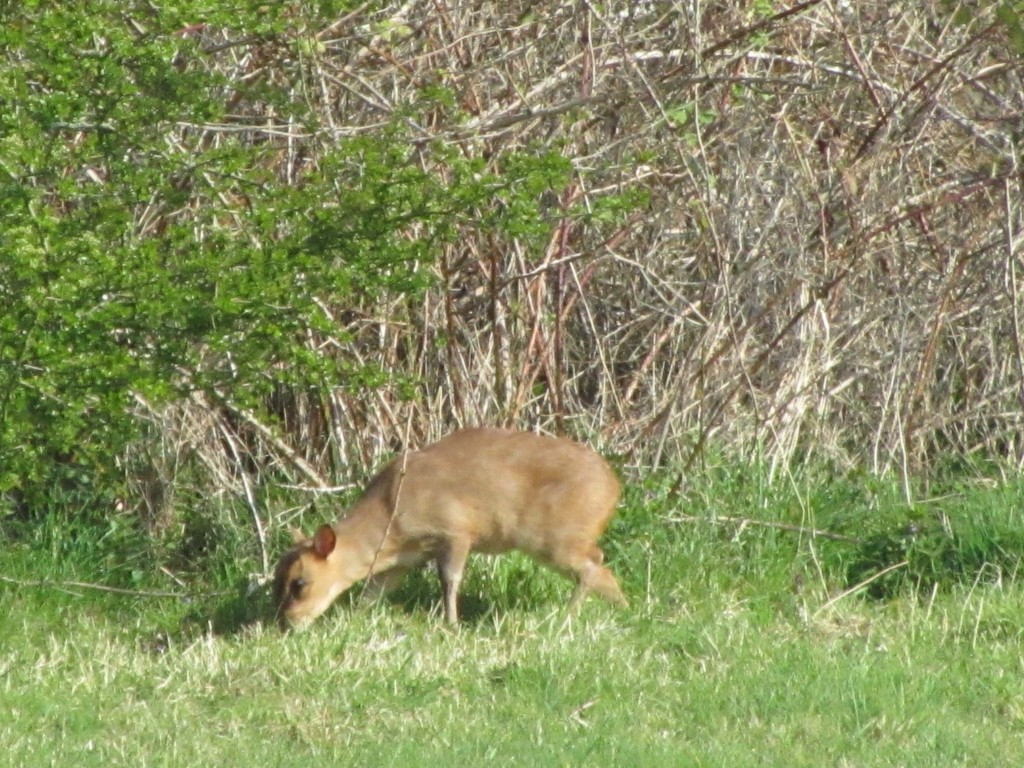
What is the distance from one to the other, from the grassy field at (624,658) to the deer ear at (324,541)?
0.32 meters

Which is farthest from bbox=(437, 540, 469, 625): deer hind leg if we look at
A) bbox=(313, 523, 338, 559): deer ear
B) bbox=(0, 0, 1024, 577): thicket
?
bbox=(0, 0, 1024, 577): thicket

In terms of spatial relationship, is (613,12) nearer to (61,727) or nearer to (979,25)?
(979,25)

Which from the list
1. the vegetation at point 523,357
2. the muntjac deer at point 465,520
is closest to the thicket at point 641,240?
the vegetation at point 523,357

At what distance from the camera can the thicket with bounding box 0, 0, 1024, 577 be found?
8.84 metres

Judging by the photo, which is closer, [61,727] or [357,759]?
[357,759]

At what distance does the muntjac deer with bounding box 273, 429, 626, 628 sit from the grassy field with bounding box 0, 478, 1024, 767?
180 millimetres

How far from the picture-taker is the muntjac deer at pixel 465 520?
7863 mm

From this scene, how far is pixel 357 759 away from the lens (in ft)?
18.9

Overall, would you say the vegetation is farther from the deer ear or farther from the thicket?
the deer ear

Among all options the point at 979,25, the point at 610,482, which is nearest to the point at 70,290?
the point at 610,482

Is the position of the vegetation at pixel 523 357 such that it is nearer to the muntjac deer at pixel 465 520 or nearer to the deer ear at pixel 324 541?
the muntjac deer at pixel 465 520

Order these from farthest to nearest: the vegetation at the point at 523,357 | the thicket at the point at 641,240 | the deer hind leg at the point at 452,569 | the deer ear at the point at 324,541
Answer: the thicket at the point at 641,240 → the deer hind leg at the point at 452,569 → the deer ear at the point at 324,541 → the vegetation at the point at 523,357

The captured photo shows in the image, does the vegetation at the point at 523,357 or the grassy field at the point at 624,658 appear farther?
the vegetation at the point at 523,357

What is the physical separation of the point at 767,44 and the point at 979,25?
119cm
